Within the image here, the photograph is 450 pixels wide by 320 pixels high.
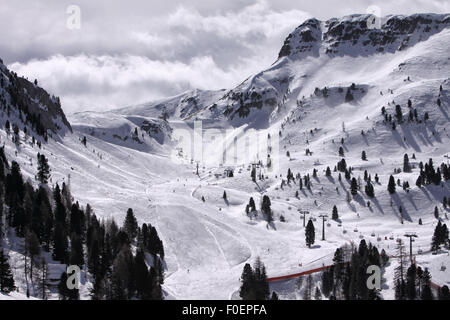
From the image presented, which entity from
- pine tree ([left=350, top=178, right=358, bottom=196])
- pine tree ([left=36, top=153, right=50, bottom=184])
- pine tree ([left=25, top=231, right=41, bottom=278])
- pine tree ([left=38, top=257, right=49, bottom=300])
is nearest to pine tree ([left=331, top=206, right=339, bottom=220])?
pine tree ([left=350, top=178, right=358, bottom=196])

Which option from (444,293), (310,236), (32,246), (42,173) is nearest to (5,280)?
(32,246)

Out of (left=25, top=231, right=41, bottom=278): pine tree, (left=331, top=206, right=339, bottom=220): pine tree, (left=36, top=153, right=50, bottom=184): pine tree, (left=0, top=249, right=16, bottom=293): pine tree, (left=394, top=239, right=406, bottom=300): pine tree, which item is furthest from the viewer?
(left=331, top=206, right=339, bottom=220): pine tree

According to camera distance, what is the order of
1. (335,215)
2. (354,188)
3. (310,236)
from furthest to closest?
1. (354,188)
2. (335,215)
3. (310,236)

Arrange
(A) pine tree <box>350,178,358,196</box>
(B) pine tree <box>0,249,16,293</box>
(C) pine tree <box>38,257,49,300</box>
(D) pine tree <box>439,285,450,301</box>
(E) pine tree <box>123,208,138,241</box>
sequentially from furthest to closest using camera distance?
(A) pine tree <box>350,178,358,196</box> → (E) pine tree <box>123,208,138,241</box> → (D) pine tree <box>439,285,450,301</box> → (C) pine tree <box>38,257,49,300</box> → (B) pine tree <box>0,249,16,293</box>

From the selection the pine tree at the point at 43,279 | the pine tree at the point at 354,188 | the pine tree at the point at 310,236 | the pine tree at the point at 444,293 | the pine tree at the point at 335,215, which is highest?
the pine tree at the point at 354,188

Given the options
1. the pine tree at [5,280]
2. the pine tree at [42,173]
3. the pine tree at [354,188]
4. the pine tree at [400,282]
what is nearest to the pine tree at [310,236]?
the pine tree at [400,282]

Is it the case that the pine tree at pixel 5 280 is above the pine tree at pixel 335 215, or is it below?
below

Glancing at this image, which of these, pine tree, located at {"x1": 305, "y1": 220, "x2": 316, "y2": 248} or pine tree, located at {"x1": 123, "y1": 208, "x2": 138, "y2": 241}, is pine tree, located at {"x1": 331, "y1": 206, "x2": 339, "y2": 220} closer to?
pine tree, located at {"x1": 305, "y1": 220, "x2": 316, "y2": 248}

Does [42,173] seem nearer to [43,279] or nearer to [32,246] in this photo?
[32,246]

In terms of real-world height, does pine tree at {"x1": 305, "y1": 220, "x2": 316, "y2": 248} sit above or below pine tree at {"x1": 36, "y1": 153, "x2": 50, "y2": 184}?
below

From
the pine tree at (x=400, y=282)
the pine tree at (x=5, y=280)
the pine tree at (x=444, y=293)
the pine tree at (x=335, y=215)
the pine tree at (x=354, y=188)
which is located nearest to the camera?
the pine tree at (x=5, y=280)

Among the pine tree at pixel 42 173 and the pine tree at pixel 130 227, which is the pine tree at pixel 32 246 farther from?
the pine tree at pixel 42 173
